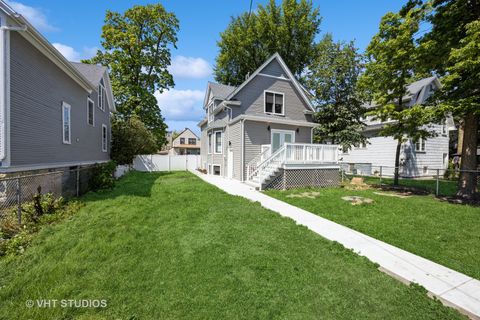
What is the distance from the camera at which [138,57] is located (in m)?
21.8

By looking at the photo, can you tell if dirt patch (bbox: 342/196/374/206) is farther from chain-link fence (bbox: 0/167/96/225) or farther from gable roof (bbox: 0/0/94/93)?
gable roof (bbox: 0/0/94/93)

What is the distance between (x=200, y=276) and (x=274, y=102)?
44.4 feet

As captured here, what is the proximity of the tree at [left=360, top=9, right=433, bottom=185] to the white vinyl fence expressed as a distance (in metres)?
16.9

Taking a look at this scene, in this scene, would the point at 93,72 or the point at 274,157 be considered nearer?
the point at 274,157

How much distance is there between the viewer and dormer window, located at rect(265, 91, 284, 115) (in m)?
Answer: 15.1

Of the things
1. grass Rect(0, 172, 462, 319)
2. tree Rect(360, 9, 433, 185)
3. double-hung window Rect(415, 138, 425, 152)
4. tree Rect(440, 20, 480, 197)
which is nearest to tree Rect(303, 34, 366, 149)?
tree Rect(360, 9, 433, 185)

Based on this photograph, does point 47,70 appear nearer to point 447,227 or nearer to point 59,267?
point 59,267

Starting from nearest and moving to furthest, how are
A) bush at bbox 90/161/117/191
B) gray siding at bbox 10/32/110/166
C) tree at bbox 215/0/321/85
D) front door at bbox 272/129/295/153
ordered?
1. gray siding at bbox 10/32/110/166
2. bush at bbox 90/161/117/191
3. front door at bbox 272/129/295/153
4. tree at bbox 215/0/321/85

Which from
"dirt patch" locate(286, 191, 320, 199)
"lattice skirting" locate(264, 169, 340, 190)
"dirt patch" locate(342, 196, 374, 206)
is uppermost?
"lattice skirting" locate(264, 169, 340, 190)

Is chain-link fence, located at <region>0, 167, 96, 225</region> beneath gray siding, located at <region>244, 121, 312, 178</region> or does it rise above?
beneath

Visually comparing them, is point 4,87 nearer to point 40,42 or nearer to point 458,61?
point 40,42

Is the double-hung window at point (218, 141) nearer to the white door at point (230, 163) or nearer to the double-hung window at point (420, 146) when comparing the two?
the white door at point (230, 163)

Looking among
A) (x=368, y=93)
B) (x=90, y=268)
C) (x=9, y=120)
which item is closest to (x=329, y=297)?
(x=90, y=268)

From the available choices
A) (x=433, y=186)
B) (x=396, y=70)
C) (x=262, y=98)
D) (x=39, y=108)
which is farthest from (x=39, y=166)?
(x=433, y=186)
